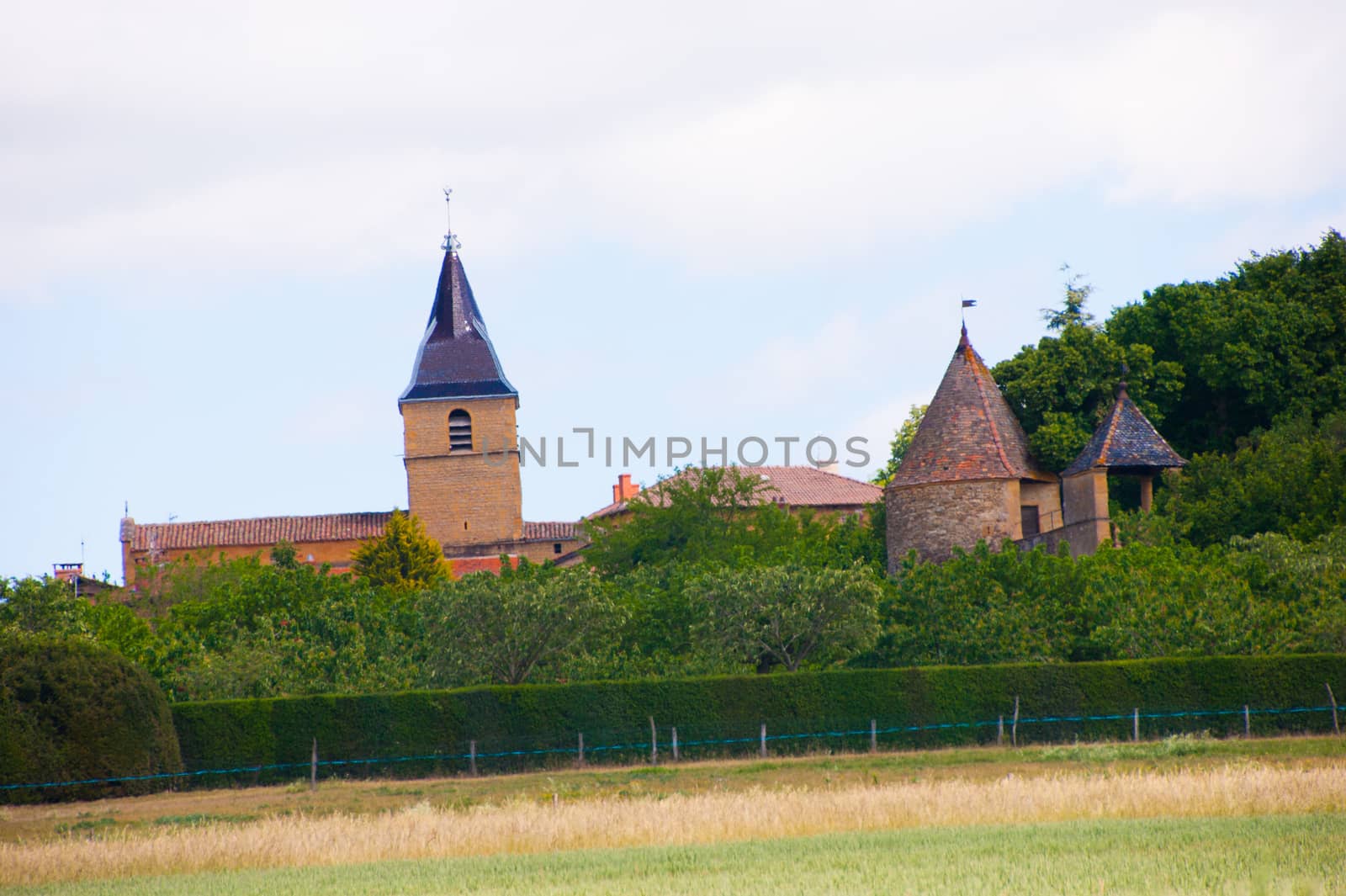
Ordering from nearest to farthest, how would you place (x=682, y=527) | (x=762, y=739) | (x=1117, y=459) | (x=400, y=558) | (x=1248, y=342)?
(x=762, y=739), (x=1117, y=459), (x=1248, y=342), (x=682, y=527), (x=400, y=558)

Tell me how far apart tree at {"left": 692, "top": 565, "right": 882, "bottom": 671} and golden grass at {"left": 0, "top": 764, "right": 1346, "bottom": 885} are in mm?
14093

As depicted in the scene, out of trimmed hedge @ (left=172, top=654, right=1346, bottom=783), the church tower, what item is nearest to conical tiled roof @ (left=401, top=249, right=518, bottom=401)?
the church tower

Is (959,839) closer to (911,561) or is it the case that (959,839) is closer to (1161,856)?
(1161,856)

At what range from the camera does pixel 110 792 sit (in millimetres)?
29656

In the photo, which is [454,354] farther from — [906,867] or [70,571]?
[906,867]

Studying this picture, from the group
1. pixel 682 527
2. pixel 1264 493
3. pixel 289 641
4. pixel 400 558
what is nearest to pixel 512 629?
pixel 289 641

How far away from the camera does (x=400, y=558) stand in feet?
208

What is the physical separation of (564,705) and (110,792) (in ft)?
28.8

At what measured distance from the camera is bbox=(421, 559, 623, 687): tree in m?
35.9

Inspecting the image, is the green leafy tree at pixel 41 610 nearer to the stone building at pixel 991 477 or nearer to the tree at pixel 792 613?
the tree at pixel 792 613

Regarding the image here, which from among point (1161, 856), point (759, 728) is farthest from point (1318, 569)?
point (1161, 856)

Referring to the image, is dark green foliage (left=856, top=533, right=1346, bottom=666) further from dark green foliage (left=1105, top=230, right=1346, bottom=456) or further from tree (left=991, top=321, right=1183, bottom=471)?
dark green foliage (left=1105, top=230, right=1346, bottom=456)

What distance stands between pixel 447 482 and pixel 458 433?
2452 millimetres

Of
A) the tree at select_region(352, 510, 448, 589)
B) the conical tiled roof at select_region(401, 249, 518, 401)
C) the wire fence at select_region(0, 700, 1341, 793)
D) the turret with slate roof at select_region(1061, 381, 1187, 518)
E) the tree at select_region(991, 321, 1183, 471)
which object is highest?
the conical tiled roof at select_region(401, 249, 518, 401)
